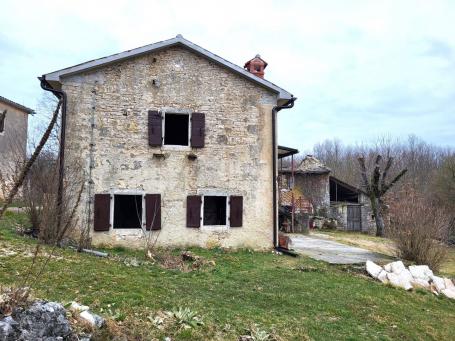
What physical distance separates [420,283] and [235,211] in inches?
218

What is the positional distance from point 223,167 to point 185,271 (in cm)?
418

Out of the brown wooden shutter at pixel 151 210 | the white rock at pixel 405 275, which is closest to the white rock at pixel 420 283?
the white rock at pixel 405 275

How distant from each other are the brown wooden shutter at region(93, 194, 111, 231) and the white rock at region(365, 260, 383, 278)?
24.3ft

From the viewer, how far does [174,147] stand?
12734 mm

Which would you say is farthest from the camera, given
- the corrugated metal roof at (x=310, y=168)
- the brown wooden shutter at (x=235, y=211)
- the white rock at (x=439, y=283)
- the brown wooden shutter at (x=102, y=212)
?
the corrugated metal roof at (x=310, y=168)

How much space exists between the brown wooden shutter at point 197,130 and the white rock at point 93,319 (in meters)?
7.99

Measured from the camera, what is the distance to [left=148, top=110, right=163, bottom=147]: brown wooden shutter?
40.9ft

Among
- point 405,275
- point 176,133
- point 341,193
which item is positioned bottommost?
point 405,275

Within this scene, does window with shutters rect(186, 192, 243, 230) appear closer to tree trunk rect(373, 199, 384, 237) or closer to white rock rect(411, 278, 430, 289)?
white rock rect(411, 278, 430, 289)

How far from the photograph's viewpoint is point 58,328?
458 centimetres

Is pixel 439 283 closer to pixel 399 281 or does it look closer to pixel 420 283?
pixel 420 283

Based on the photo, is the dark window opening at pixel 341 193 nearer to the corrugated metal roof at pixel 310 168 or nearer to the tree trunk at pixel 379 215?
the corrugated metal roof at pixel 310 168

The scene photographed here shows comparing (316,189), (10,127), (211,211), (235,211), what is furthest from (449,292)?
(10,127)

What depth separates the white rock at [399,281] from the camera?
10.8 meters
